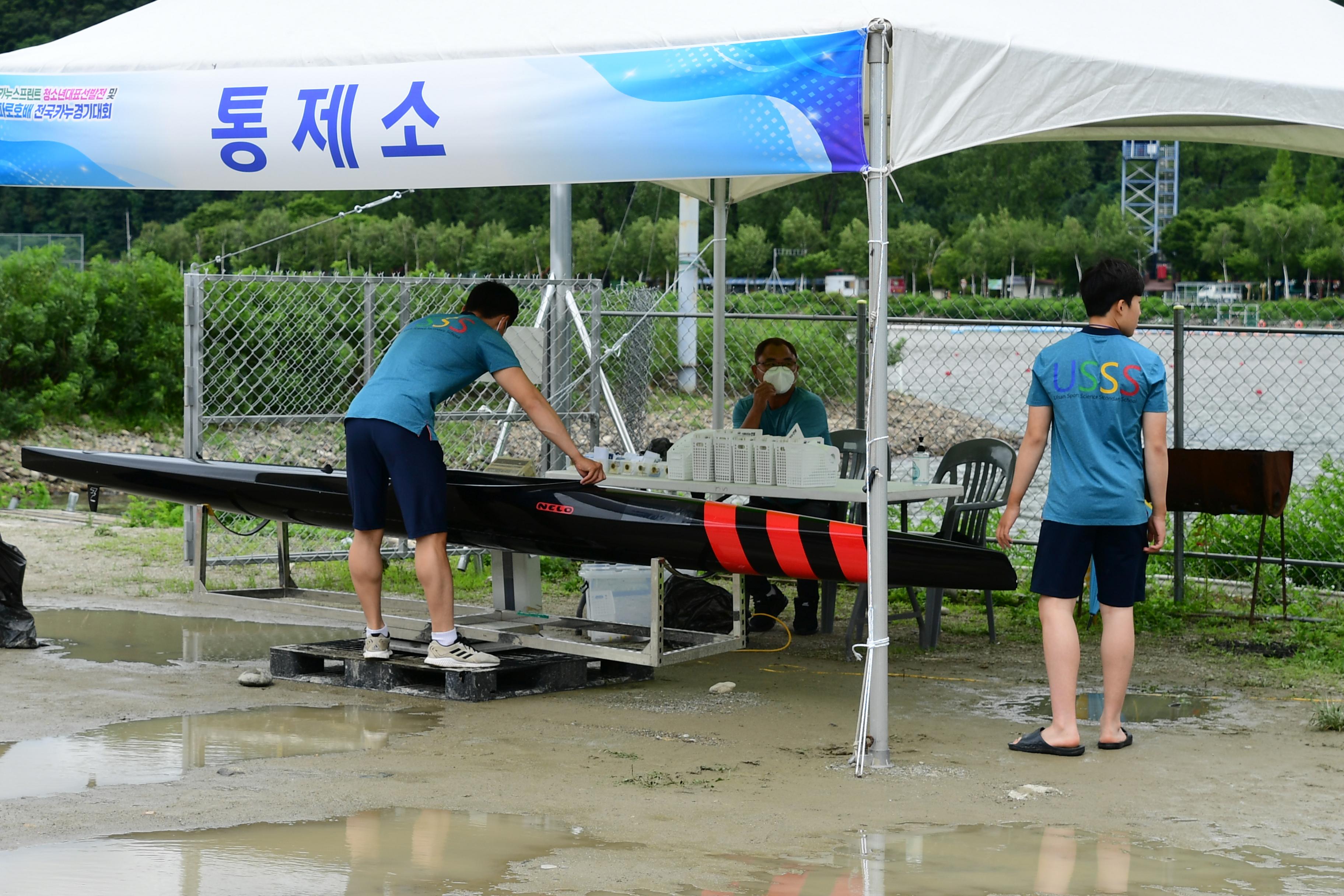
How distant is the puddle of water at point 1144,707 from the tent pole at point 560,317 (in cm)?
405

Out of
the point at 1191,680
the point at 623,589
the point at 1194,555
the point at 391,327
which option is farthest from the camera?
the point at 391,327

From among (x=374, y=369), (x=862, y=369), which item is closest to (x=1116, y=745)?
(x=862, y=369)

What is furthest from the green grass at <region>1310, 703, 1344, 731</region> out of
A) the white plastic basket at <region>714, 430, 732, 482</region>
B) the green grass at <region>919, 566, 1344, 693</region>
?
the white plastic basket at <region>714, 430, 732, 482</region>

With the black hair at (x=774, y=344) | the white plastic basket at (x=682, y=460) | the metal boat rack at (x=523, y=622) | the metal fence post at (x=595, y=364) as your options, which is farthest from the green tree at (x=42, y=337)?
the white plastic basket at (x=682, y=460)

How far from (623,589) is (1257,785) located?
3.23 meters

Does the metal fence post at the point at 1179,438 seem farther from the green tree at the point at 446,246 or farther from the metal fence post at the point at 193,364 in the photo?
the green tree at the point at 446,246

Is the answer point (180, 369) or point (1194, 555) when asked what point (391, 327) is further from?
point (180, 369)

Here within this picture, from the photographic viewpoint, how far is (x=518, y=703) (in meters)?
6.07

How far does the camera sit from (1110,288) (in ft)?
16.9

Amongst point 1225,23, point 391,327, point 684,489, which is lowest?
point 684,489

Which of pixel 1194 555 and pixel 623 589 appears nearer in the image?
pixel 623 589

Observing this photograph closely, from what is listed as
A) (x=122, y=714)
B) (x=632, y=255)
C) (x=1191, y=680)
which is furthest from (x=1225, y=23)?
(x=632, y=255)

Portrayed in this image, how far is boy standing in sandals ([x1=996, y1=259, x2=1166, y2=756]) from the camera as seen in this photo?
16.7ft

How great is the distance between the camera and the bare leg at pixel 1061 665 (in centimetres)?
523
